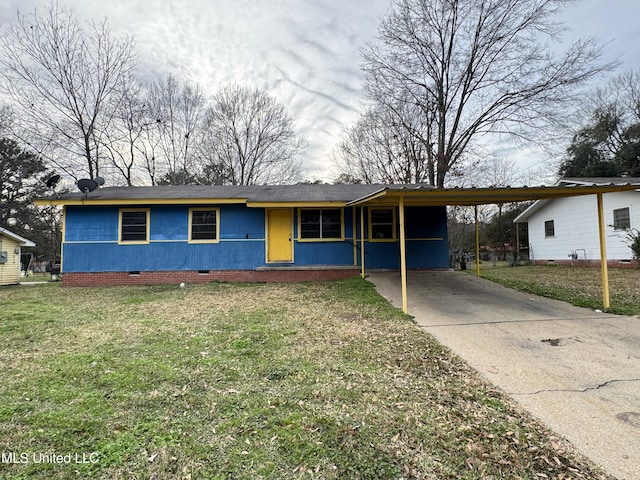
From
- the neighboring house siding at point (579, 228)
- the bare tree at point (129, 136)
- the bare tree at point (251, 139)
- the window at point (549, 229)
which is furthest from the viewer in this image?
the bare tree at point (251, 139)

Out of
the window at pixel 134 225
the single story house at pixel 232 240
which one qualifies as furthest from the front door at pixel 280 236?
the window at pixel 134 225

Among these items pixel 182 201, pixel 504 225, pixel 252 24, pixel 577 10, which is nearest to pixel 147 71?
pixel 252 24

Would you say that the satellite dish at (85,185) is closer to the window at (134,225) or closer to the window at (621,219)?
the window at (134,225)

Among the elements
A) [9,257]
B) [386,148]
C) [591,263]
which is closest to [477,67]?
[386,148]

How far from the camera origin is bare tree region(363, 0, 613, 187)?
46.2 ft

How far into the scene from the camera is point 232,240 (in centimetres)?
1049

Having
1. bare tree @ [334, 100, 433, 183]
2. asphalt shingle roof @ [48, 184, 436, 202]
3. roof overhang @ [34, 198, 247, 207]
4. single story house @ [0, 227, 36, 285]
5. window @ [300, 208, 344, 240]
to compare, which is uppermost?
bare tree @ [334, 100, 433, 183]

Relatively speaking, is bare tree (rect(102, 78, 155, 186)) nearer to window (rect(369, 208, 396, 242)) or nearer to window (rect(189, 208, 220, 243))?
window (rect(189, 208, 220, 243))

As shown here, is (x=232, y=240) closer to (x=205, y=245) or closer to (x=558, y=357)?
(x=205, y=245)

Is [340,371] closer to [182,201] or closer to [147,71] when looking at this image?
[182,201]

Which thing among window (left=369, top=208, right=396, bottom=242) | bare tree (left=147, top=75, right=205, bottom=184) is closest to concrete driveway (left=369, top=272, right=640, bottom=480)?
window (left=369, top=208, right=396, bottom=242)

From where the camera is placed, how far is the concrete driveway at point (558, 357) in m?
2.30

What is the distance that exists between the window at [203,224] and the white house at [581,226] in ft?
41.8

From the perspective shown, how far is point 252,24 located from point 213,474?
12.4 meters
